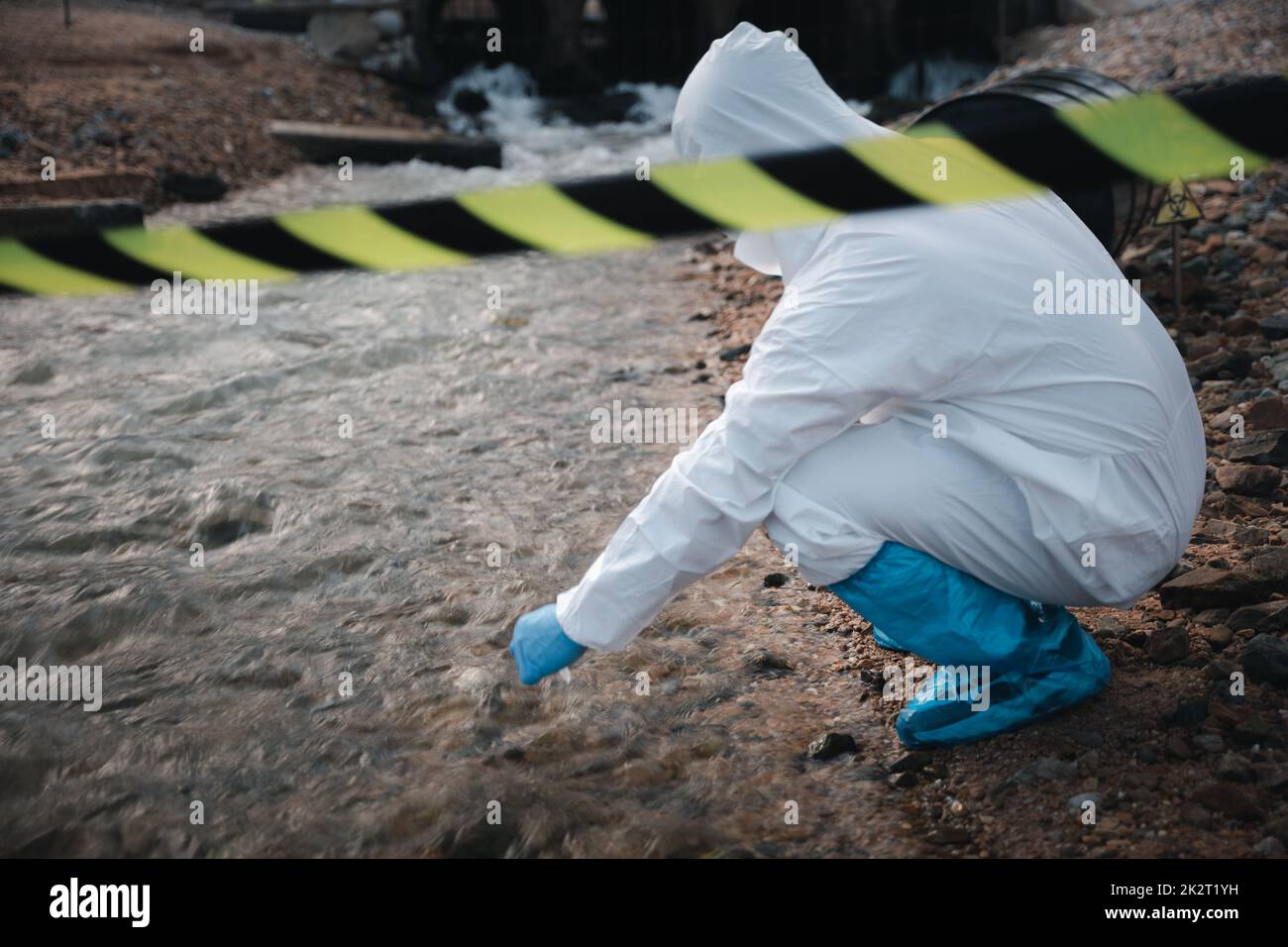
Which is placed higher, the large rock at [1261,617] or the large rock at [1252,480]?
the large rock at [1252,480]

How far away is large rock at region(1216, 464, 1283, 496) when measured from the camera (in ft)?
11.1

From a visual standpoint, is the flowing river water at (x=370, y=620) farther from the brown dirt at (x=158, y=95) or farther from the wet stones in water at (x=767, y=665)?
the brown dirt at (x=158, y=95)

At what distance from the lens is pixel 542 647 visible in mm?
2377

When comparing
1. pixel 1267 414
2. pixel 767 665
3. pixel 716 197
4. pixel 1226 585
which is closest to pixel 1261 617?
pixel 1226 585

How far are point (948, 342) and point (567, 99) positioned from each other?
11993mm

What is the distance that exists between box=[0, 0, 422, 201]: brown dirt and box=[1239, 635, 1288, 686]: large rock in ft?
22.3

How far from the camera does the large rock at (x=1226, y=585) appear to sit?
2.82 metres

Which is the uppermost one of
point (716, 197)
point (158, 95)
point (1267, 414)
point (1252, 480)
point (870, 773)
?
point (158, 95)

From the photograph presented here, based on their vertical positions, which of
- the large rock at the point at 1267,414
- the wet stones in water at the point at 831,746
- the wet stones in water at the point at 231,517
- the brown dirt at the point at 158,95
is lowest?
the wet stones in water at the point at 831,746

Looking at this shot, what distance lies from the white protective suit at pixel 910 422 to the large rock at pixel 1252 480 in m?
1.08

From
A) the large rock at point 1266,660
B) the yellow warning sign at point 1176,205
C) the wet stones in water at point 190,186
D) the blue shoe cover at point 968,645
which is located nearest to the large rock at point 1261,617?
the large rock at point 1266,660

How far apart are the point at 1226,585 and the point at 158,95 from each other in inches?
357

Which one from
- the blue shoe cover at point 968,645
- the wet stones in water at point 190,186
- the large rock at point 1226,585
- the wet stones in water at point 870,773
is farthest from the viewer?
the wet stones in water at point 190,186

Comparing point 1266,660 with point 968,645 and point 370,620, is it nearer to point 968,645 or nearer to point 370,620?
point 968,645
